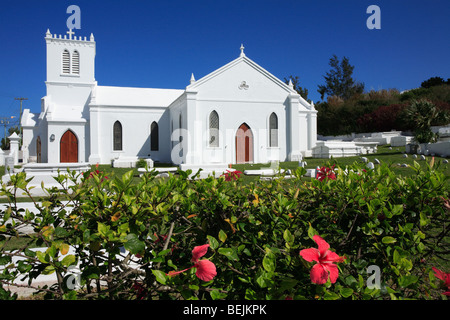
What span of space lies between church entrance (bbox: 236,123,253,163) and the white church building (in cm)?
8

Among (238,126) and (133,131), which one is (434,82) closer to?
(238,126)

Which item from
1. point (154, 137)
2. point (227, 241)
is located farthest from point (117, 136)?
point (227, 241)

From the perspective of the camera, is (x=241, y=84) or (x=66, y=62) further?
(x=66, y=62)

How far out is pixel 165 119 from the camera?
27.4 meters

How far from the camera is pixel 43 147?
26312 mm

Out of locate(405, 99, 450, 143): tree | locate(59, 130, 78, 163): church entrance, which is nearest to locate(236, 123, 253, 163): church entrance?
locate(405, 99, 450, 143): tree

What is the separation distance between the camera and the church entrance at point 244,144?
23.6 meters

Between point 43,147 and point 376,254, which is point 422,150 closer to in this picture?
point 376,254

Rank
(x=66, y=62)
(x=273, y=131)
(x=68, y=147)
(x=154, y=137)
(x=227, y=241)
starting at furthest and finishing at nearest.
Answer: (x=66, y=62) < (x=154, y=137) < (x=68, y=147) < (x=273, y=131) < (x=227, y=241)

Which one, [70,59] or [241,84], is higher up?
[70,59]

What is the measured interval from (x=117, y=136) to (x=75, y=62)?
30.4ft

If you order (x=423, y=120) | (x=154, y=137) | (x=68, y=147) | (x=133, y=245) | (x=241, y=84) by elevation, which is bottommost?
(x=133, y=245)

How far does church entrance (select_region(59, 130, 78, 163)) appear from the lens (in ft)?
83.1

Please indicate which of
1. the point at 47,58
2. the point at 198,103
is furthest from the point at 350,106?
the point at 47,58
